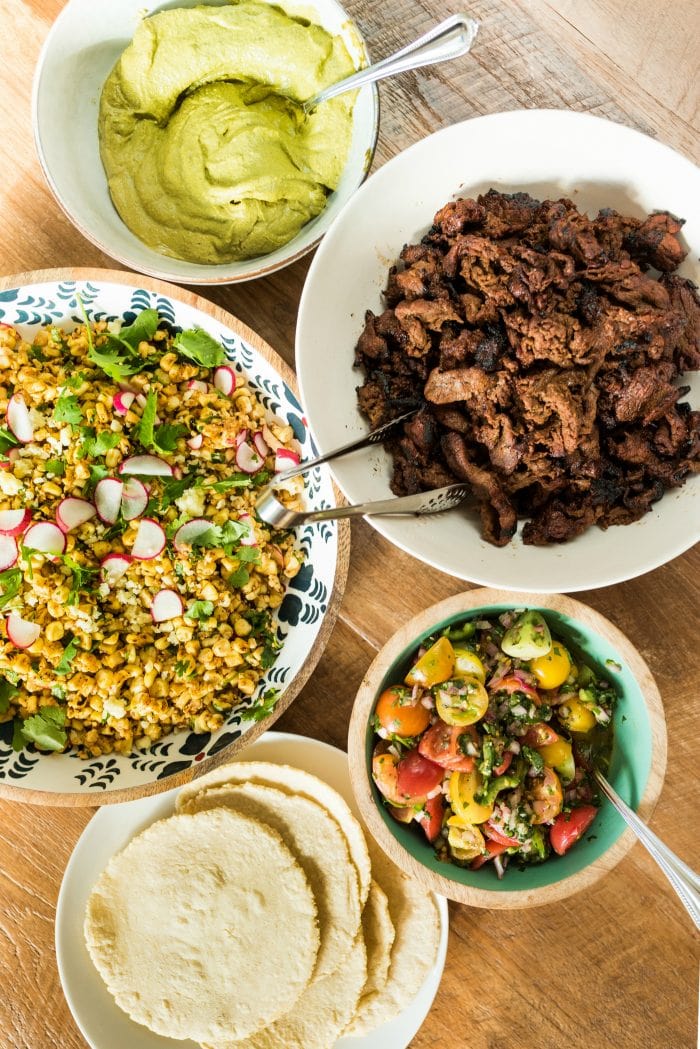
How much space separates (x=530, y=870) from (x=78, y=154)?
2.48m

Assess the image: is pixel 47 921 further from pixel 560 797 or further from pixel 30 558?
pixel 560 797

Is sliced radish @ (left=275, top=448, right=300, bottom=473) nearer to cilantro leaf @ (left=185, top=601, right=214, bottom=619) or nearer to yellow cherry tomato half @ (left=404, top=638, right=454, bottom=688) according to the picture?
cilantro leaf @ (left=185, top=601, right=214, bottom=619)

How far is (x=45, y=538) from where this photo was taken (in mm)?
2098

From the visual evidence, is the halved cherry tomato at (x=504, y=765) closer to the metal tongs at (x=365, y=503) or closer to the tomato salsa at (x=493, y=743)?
the tomato salsa at (x=493, y=743)

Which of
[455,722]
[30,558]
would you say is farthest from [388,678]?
[30,558]

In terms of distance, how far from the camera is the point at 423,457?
6.36 ft

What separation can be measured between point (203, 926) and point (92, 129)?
2478mm

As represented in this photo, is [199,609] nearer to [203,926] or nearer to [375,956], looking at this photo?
[203,926]

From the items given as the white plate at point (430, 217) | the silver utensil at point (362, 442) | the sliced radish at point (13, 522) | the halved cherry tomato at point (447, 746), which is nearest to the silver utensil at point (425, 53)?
the white plate at point (430, 217)

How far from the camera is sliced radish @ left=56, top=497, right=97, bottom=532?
2.12m

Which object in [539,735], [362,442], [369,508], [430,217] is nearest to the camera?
[369,508]

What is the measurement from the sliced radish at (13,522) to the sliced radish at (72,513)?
9cm

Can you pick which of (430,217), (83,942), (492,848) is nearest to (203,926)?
(83,942)

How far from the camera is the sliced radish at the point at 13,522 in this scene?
6.98 feet
